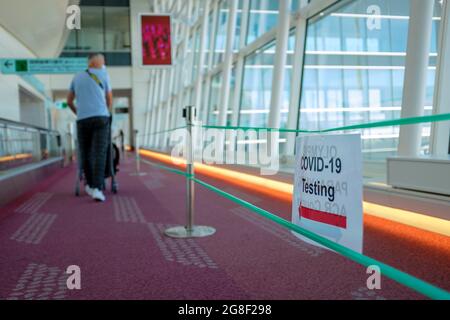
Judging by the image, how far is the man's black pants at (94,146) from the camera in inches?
213

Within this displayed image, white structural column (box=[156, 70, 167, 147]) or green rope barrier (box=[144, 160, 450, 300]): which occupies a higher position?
white structural column (box=[156, 70, 167, 147])

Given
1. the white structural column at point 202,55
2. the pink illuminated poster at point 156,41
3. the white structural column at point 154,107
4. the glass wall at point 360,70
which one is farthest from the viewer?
the white structural column at point 154,107

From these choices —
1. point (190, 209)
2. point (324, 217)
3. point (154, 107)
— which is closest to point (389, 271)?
point (324, 217)

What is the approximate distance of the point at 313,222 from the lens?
1.69 metres

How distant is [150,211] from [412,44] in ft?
10.2

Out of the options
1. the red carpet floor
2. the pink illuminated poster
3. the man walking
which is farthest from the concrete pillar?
the pink illuminated poster

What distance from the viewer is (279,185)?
6020 millimetres

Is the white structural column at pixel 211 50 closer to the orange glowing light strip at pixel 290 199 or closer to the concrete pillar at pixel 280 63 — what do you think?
the orange glowing light strip at pixel 290 199

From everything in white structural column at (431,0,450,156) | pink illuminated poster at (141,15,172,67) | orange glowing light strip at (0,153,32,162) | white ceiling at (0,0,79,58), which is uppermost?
white ceiling at (0,0,79,58)

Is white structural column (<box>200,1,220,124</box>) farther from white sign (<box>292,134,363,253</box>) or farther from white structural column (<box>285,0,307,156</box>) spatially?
white sign (<box>292,134,363,253</box>)

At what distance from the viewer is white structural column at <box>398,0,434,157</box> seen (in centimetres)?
381

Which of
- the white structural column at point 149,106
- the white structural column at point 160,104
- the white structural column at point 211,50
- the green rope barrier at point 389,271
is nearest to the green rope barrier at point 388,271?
the green rope barrier at point 389,271

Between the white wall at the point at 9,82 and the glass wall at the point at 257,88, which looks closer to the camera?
the glass wall at the point at 257,88
